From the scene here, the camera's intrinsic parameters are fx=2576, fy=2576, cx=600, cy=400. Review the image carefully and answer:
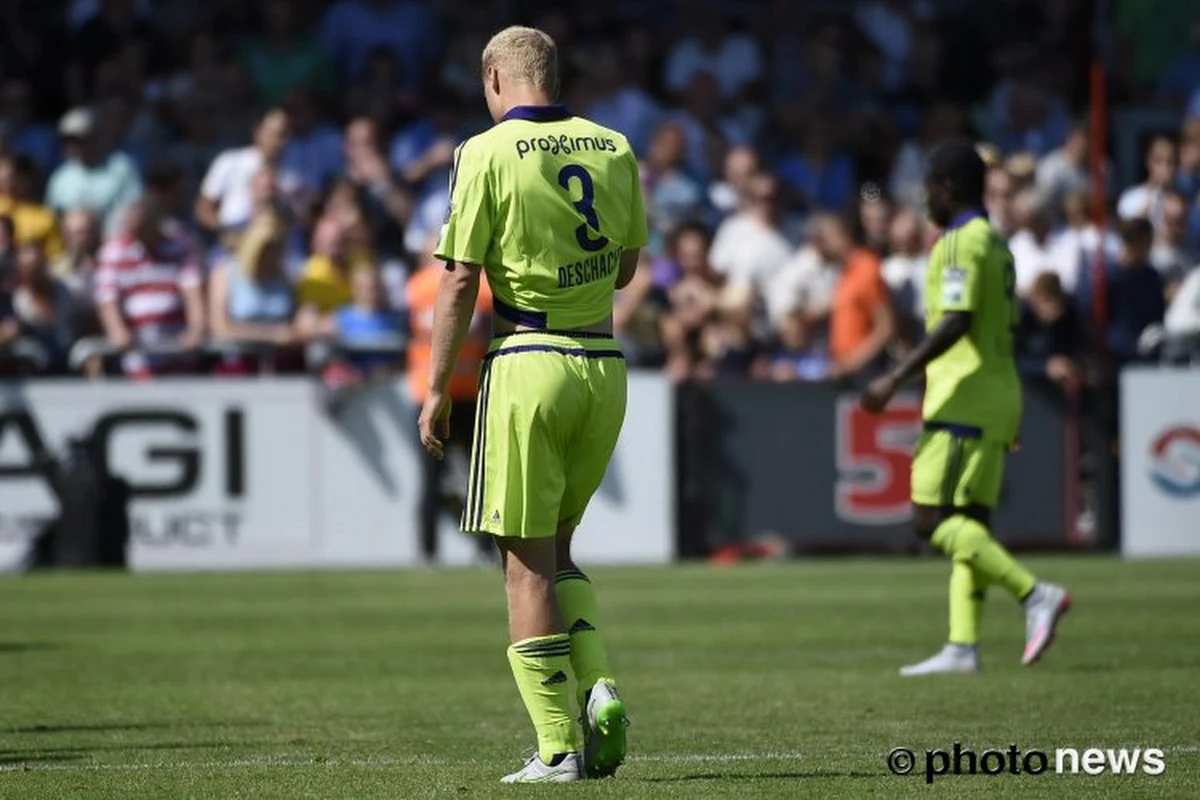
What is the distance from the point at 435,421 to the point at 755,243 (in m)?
14.0

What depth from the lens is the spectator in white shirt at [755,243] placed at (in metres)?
22.1

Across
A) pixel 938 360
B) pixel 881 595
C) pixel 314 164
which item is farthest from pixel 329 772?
pixel 314 164

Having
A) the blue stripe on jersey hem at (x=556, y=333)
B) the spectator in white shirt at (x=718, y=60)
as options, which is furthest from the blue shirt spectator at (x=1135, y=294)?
the blue stripe on jersey hem at (x=556, y=333)

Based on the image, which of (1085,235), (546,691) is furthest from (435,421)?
(1085,235)

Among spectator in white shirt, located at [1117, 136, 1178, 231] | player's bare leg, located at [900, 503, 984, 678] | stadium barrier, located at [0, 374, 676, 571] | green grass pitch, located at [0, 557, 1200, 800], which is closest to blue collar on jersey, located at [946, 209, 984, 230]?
player's bare leg, located at [900, 503, 984, 678]

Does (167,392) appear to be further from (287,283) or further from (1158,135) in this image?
(1158,135)

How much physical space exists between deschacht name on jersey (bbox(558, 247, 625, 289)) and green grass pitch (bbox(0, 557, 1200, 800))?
1.64 m

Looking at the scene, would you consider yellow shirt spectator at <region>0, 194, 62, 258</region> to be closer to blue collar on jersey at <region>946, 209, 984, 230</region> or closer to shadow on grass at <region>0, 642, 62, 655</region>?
shadow on grass at <region>0, 642, 62, 655</region>

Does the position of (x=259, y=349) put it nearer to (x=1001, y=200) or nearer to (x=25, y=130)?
(x=25, y=130)

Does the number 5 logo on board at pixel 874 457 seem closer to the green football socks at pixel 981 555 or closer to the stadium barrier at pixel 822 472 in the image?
the stadium barrier at pixel 822 472

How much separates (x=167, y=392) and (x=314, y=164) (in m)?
3.63

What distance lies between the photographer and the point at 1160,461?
20.6 meters

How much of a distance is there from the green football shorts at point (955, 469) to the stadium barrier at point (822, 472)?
800cm

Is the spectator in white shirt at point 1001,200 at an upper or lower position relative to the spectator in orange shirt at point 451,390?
upper
